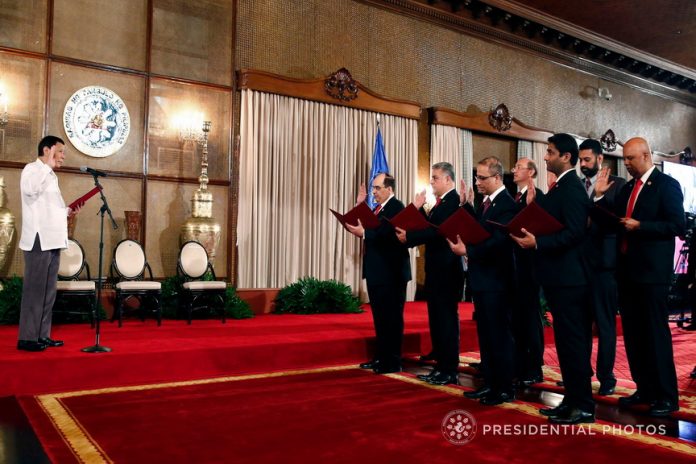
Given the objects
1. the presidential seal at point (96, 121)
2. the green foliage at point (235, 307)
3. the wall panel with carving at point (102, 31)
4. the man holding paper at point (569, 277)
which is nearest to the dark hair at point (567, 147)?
the man holding paper at point (569, 277)

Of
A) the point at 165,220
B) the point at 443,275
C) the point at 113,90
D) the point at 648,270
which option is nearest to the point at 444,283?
the point at 443,275

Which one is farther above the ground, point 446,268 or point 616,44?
point 616,44

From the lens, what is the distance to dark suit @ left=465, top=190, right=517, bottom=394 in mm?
3936

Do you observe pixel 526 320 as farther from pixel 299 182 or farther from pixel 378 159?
pixel 378 159

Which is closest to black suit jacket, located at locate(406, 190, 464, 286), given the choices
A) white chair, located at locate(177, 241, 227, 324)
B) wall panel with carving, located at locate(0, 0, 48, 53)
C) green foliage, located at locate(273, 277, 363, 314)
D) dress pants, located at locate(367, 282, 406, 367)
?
dress pants, located at locate(367, 282, 406, 367)

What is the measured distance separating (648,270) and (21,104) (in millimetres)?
6069

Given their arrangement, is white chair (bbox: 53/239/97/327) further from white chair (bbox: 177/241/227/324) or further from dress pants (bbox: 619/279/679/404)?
dress pants (bbox: 619/279/679/404)

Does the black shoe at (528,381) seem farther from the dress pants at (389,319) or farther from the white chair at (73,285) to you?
the white chair at (73,285)

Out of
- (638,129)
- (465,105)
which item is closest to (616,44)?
(638,129)

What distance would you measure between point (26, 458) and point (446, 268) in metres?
2.83

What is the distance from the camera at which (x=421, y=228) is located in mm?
4465

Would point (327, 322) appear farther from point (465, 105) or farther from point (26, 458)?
point (465, 105)

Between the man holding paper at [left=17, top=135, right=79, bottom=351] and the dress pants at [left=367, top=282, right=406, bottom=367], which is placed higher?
the man holding paper at [left=17, top=135, right=79, bottom=351]

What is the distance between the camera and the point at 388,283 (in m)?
4.90
